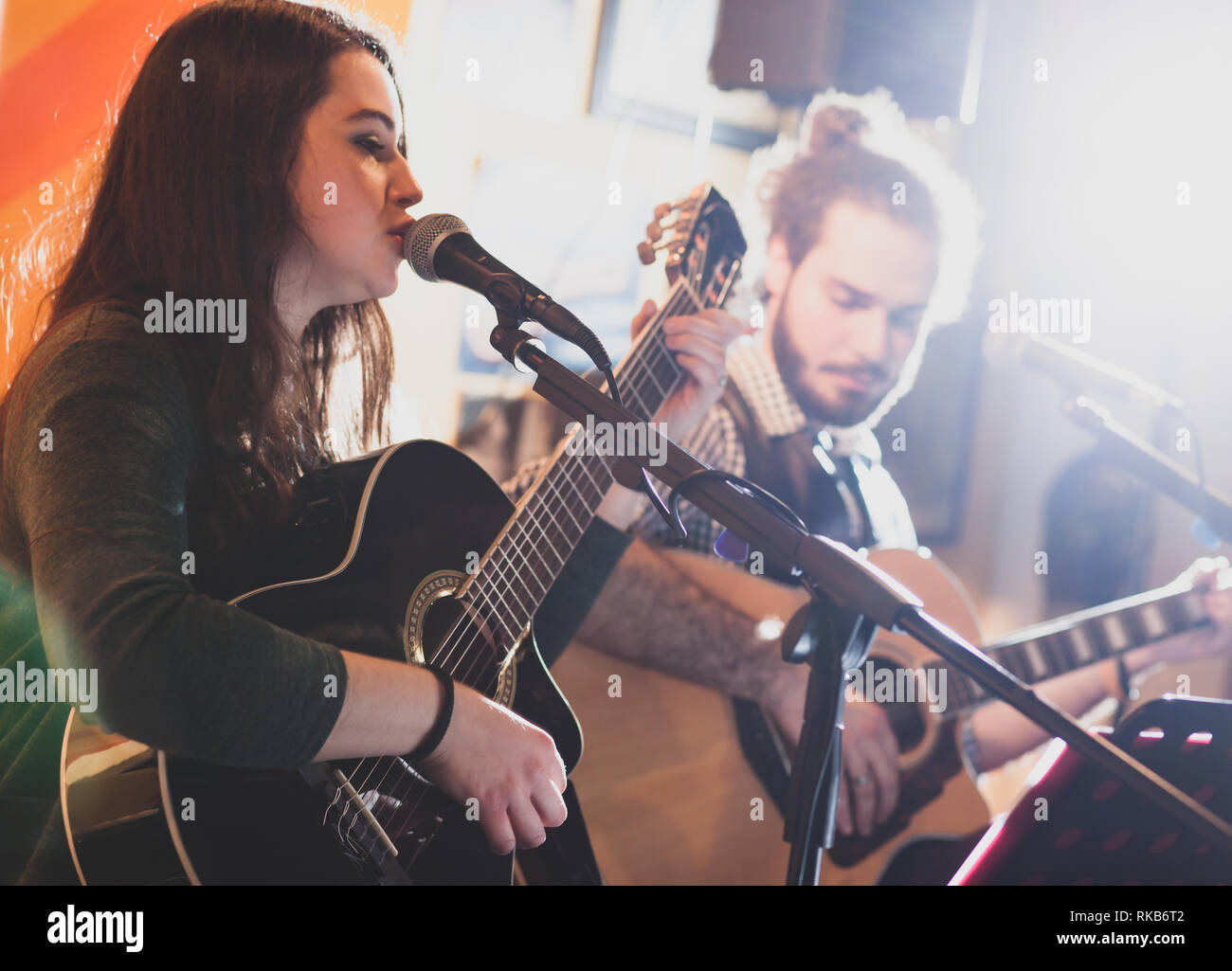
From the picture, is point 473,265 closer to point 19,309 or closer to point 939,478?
point 19,309

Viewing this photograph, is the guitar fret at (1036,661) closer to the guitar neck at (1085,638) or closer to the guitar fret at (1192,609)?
the guitar neck at (1085,638)

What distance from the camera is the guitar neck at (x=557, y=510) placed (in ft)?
3.69

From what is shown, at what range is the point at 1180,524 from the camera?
2.90 metres

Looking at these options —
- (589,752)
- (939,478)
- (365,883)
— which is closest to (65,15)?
(365,883)

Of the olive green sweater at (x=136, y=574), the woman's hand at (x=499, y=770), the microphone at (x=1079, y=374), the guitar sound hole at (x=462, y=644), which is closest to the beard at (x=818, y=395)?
the microphone at (x=1079, y=374)

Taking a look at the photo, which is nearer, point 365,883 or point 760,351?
point 365,883

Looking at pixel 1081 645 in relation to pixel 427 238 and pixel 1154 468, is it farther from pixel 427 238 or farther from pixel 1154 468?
pixel 427 238

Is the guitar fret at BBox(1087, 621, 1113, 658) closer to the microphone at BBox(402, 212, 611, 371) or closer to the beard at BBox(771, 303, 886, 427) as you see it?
the beard at BBox(771, 303, 886, 427)

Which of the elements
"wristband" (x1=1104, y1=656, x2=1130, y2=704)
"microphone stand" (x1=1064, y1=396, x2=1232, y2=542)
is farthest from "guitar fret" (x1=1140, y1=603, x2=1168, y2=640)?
"microphone stand" (x1=1064, y1=396, x2=1232, y2=542)

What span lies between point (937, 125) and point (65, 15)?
2321 mm

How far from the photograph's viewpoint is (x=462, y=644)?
106 centimetres

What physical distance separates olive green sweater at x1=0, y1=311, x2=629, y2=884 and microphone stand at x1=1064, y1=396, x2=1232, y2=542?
5.57ft

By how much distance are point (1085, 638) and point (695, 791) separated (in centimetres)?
91

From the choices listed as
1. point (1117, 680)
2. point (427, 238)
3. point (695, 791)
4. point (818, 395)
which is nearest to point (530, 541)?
point (427, 238)
